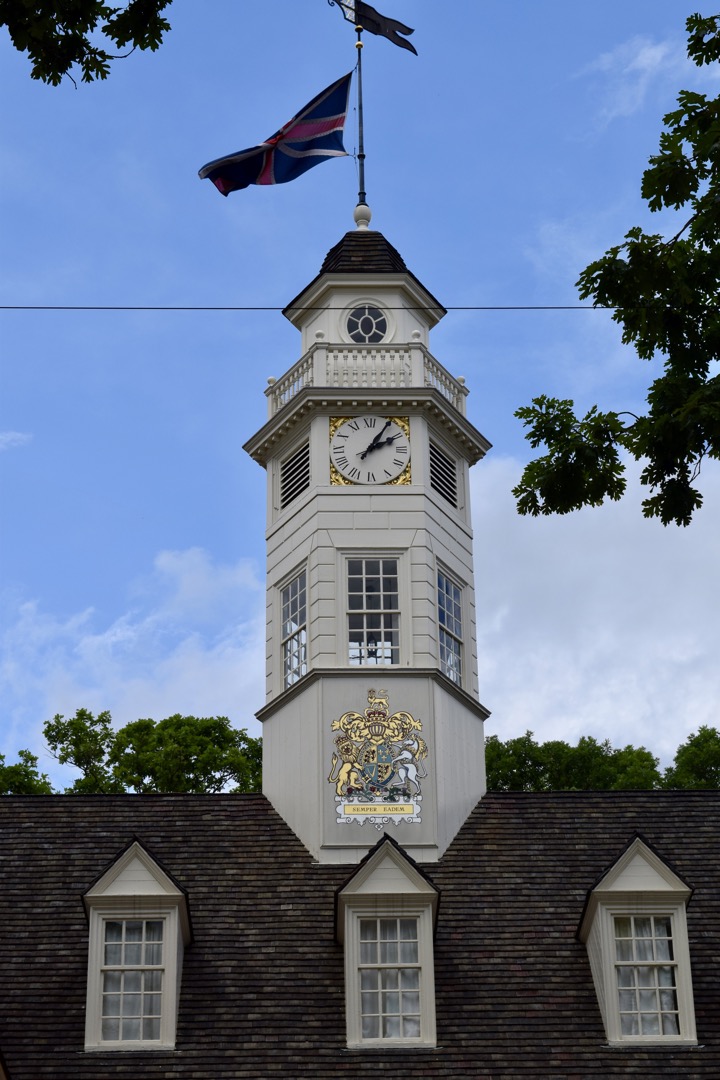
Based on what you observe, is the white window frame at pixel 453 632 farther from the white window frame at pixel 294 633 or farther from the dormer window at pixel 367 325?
the dormer window at pixel 367 325

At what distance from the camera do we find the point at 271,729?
3027cm

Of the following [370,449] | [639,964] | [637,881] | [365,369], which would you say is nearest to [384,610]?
[370,449]

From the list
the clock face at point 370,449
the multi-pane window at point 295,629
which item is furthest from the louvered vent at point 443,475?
the multi-pane window at point 295,629

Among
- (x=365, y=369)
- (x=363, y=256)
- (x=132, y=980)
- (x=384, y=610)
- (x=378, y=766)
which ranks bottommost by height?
(x=132, y=980)

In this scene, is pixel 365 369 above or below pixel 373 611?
above

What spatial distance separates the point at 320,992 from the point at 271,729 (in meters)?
6.15

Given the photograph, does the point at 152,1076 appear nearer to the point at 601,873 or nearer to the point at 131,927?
the point at 131,927

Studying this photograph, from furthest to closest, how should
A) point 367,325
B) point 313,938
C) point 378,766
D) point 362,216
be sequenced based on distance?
point 362,216 → point 367,325 → point 378,766 → point 313,938

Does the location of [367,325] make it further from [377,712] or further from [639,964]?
[639,964]

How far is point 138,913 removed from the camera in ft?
82.8

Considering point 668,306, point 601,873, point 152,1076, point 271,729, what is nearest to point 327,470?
point 271,729

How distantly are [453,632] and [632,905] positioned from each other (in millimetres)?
6824

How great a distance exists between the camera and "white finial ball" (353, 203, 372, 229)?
3497 cm

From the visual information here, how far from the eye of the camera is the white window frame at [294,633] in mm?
29953
